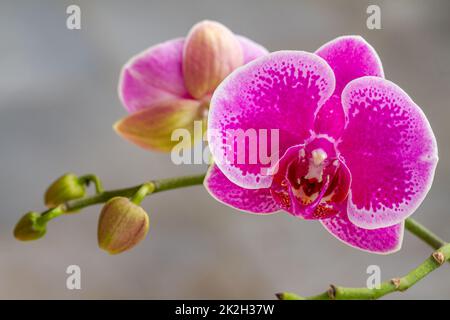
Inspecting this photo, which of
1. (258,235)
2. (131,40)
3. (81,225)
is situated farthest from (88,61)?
(258,235)

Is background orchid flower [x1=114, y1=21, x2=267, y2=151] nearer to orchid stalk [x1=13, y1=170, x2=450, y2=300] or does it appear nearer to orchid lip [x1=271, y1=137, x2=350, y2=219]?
orchid stalk [x1=13, y1=170, x2=450, y2=300]

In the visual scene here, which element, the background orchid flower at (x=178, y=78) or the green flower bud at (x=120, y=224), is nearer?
the green flower bud at (x=120, y=224)

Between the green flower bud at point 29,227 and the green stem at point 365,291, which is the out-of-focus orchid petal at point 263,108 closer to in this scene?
the green stem at point 365,291

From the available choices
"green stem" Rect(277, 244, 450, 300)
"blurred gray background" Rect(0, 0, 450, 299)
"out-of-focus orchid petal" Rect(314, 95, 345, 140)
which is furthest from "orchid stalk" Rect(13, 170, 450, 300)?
"blurred gray background" Rect(0, 0, 450, 299)

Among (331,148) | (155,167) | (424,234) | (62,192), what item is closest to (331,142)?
(331,148)

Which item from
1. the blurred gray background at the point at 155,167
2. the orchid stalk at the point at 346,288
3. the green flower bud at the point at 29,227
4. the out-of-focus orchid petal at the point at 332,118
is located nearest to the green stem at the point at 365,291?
the orchid stalk at the point at 346,288

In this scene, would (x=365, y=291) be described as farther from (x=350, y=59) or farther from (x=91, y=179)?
(x=91, y=179)
